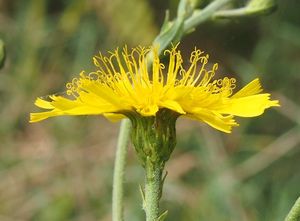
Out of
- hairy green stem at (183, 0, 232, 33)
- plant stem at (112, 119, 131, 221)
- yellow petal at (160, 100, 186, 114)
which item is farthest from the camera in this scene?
hairy green stem at (183, 0, 232, 33)

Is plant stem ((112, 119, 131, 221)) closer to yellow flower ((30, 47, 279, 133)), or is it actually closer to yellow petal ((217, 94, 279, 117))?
yellow flower ((30, 47, 279, 133))

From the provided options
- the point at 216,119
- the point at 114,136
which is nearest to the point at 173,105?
the point at 216,119

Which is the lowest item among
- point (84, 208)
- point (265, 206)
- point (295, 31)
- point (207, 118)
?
point (207, 118)

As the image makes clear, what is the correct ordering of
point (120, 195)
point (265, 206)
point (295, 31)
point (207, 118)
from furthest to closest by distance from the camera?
point (295, 31) → point (265, 206) → point (120, 195) → point (207, 118)

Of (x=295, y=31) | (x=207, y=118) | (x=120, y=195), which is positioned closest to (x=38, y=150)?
(x=295, y=31)

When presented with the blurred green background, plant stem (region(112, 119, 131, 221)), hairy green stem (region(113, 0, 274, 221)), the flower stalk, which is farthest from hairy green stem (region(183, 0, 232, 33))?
the blurred green background

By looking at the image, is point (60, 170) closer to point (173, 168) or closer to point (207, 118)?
point (173, 168)

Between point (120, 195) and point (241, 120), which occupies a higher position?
point (241, 120)

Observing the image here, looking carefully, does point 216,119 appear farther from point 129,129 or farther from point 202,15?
point 202,15
